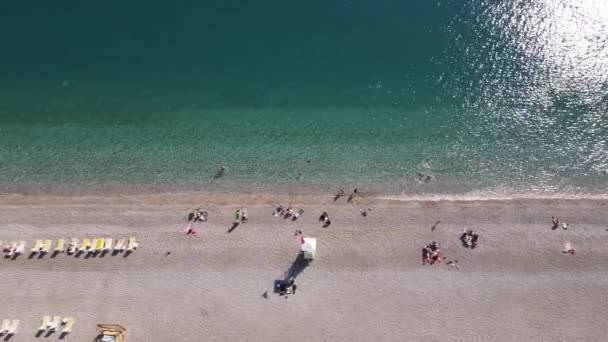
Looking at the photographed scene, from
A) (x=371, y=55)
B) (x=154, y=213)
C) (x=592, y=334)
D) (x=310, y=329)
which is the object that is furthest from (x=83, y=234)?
(x=592, y=334)

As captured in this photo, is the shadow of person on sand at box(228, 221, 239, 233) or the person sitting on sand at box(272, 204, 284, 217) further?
the person sitting on sand at box(272, 204, 284, 217)

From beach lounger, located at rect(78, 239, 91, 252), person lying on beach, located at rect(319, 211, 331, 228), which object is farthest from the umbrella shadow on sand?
beach lounger, located at rect(78, 239, 91, 252)

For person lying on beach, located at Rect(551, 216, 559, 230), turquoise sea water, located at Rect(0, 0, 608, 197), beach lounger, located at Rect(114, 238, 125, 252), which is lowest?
beach lounger, located at Rect(114, 238, 125, 252)

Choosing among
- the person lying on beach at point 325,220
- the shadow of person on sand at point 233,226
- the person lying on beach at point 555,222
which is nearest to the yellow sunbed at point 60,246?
the shadow of person on sand at point 233,226

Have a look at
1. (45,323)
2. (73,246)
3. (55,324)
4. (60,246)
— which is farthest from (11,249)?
(55,324)

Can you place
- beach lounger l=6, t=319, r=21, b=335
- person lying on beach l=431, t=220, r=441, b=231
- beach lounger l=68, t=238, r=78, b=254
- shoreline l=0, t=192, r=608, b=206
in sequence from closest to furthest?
beach lounger l=6, t=319, r=21, b=335, beach lounger l=68, t=238, r=78, b=254, person lying on beach l=431, t=220, r=441, b=231, shoreline l=0, t=192, r=608, b=206

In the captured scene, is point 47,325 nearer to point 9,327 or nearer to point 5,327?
point 9,327

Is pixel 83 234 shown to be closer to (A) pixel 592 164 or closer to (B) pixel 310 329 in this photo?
(B) pixel 310 329

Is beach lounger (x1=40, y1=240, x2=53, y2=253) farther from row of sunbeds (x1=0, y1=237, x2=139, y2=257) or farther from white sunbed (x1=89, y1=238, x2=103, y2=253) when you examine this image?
white sunbed (x1=89, y1=238, x2=103, y2=253)
